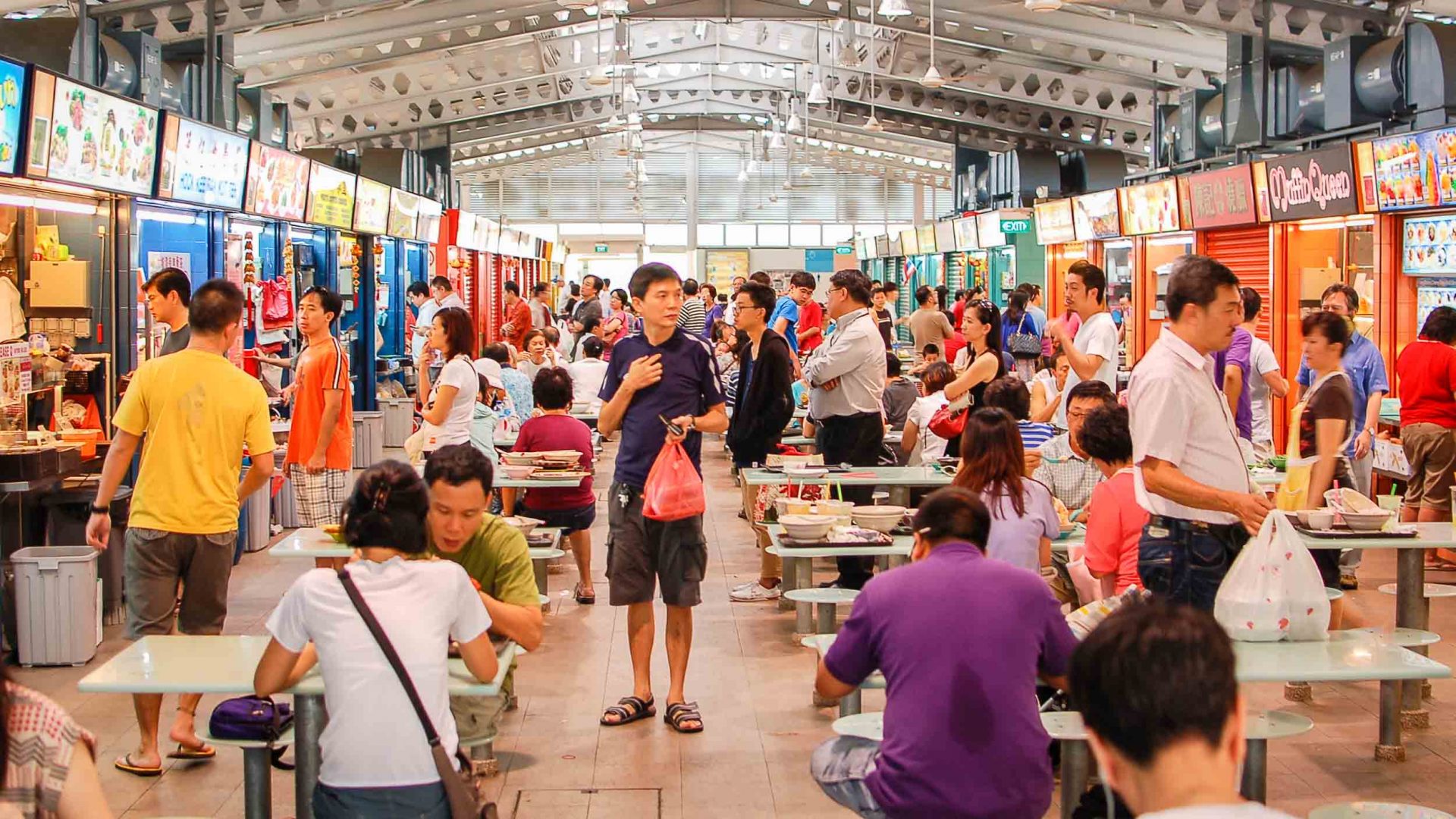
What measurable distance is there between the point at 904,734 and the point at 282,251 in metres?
11.0

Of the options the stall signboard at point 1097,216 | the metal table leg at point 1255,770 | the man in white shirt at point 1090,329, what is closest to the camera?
the metal table leg at point 1255,770

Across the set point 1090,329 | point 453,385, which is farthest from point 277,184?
point 1090,329

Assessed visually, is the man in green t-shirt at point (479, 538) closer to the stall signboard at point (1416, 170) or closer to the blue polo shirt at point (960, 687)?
the blue polo shirt at point (960, 687)

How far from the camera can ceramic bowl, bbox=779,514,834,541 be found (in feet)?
20.6

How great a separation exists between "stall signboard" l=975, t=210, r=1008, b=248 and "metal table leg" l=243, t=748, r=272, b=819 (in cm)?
1961

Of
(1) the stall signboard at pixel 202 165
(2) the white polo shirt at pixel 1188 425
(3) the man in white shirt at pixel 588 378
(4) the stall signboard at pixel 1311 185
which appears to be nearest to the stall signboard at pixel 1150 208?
(4) the stall signboard at pixel 1311 185

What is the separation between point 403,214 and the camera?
18.3m

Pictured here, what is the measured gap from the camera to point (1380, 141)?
1059 cm

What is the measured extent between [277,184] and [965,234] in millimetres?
15285

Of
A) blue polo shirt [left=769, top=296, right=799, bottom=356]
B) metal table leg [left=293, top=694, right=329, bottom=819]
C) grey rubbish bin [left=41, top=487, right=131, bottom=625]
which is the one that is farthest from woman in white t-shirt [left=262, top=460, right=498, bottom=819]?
blue polo shirt [left=769, top=296, right=799, bottom=356]

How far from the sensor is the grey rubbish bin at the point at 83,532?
25.6ft

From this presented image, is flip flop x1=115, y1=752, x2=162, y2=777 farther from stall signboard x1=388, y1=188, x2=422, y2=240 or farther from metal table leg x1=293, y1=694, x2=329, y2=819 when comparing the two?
stall signboard x1=388, y1=188, x2=422, y2=240

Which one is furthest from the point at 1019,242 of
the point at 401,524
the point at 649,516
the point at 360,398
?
the point at 401,524

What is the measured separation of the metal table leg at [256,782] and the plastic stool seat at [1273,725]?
265 cm
